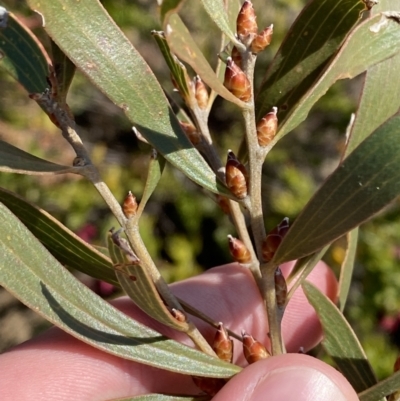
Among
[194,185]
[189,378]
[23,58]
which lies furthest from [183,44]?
[194,185]

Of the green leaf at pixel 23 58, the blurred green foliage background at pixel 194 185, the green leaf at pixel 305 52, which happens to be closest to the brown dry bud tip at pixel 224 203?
the green leaf at pixel 305 52

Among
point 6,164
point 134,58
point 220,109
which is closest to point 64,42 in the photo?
point 134,58

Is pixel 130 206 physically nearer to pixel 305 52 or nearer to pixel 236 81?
pixel 236 81

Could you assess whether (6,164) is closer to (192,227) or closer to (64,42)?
(64,42)

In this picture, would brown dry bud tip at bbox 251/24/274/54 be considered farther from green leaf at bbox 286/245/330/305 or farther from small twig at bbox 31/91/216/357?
green leaf at bbox 286/245/330/305

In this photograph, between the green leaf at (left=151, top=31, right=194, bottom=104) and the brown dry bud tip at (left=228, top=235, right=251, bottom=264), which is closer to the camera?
the green leaf at (left=151, top=31, right=194, bottom=104)

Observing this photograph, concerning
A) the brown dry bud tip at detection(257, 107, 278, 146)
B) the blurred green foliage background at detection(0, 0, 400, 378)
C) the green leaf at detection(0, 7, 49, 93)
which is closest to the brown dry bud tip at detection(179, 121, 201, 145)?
the brown dry bud tip at detection(257, 107, 278, 146)

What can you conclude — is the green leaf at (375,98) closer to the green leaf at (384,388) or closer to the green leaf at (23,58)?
the green leaf at (384,388)
